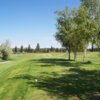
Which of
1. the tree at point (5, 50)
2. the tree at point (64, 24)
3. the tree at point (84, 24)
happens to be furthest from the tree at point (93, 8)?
the tree at point (5, 50)

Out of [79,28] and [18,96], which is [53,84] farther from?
[79,28]

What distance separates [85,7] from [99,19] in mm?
3674

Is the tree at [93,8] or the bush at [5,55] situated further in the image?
the bush at [5,55]

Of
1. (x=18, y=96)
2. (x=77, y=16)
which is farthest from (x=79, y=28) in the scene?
(x=18, y=96)

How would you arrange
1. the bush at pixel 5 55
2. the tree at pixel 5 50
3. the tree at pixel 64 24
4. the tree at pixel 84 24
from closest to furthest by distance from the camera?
the tree at pixel 84 24 → the tree at pixel 64 24 → the tree at pixel 5 50 → the bush at pixel 5 55

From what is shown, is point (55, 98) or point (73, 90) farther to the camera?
point (73, 90)

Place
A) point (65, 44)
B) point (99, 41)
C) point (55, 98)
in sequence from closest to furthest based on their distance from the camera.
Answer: point (55, 98), point (99, 41), point (65, 44)

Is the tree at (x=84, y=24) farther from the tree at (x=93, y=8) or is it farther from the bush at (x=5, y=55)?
the bush at (x=5, y=55)

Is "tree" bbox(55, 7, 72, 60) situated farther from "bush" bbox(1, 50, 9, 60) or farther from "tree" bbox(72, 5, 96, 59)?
"bush" bbox(1, 50, 9, 60)

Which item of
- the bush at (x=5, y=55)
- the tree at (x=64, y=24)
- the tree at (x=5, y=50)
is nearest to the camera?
the tree at (x=64, y=24)

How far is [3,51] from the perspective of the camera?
103m

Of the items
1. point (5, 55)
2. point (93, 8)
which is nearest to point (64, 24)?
point (93, 8)

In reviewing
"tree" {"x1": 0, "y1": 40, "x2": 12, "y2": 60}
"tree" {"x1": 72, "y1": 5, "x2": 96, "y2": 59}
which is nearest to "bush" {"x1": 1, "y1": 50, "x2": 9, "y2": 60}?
"tree" {"x1": 0, "y1": 40, "x2": 12, "y2": 60}

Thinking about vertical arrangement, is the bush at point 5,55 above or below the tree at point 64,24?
below
